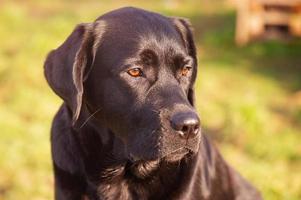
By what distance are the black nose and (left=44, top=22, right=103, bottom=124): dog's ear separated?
1.66ft

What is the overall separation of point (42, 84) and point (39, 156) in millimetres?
2499

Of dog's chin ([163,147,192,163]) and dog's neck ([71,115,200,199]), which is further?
dog's neck ([71,115,200,199])

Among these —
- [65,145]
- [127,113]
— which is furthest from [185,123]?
[65,145]

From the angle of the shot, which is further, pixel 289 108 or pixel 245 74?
pixel 245 74

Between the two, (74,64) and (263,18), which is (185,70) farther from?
(263,18)

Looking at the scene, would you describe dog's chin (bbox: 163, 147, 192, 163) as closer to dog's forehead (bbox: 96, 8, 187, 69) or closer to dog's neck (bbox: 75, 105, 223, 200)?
dog's neck (bbox: 75, 105, 223, 200)

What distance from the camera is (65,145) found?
139 inches

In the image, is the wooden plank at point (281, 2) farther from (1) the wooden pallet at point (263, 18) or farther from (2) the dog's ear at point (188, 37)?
(2) the dog's ear at point (188, 37)

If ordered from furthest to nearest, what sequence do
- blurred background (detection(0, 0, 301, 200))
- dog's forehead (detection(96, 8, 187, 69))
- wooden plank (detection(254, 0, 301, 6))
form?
1. wooden plank (detection(254, 0, 301, 6))
2. blurred background (detection(0, 0, 301, 200))
3. dog's forehead (detection(96, 8, 187, 69))

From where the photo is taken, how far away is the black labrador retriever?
320 cm

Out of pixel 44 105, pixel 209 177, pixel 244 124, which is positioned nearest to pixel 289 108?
pixel 244 124

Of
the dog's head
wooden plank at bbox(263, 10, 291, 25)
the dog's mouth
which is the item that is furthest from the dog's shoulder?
wooden plank at bbox(263, 10, 291, 25)

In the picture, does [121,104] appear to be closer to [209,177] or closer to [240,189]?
[209,177]

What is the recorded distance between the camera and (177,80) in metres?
3.38
